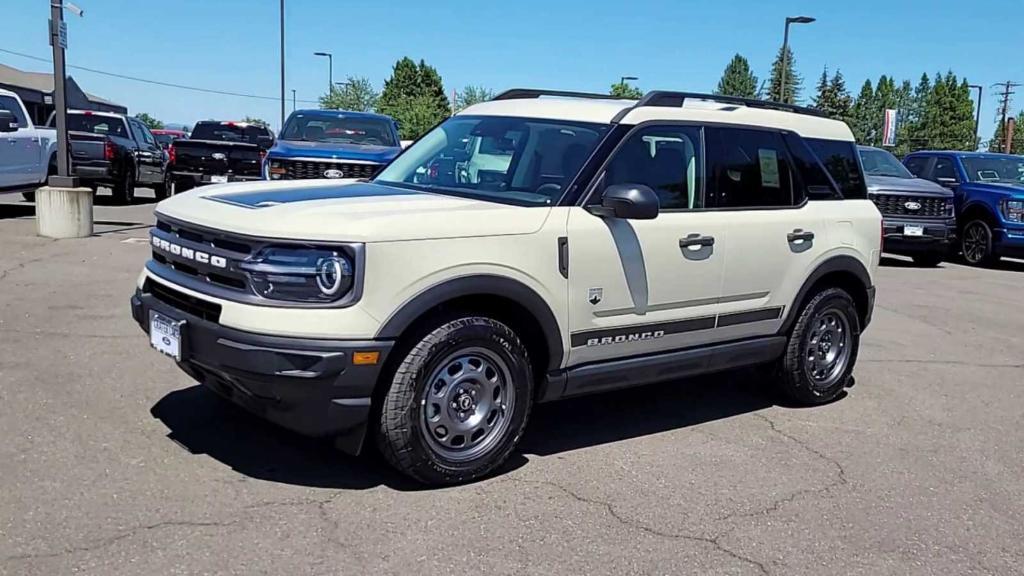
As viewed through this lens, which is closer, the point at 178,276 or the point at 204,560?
the point at 204,560

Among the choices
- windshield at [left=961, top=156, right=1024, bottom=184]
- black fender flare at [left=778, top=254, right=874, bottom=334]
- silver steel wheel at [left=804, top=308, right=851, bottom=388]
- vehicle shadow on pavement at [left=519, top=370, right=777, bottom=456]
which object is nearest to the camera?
vehicle shadow on pavement at [left=519, top=370, right=777, bottom=456]

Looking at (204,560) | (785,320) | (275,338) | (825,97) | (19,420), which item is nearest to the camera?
(204,560)

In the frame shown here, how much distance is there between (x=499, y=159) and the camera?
17.2ft

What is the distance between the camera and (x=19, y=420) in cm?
492

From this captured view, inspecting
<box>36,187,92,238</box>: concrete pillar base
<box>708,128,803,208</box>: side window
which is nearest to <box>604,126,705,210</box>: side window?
<box>708,128,803,208</box>: side window

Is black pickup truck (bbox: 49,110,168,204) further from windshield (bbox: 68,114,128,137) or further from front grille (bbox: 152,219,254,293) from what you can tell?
front grille (bbox: 152,219,254,293)

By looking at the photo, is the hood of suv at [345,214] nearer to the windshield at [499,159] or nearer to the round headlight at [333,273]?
the round headlight at [333,273]

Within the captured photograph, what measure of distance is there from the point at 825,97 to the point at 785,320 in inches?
3553

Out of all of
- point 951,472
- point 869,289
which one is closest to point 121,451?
point 951,472

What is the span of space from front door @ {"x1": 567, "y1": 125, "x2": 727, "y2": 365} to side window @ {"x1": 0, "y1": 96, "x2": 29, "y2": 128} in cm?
1271

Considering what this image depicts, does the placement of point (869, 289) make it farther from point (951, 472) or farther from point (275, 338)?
point (275, 338)

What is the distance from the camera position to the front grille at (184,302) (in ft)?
13.3

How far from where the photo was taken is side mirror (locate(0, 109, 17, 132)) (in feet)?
44.7

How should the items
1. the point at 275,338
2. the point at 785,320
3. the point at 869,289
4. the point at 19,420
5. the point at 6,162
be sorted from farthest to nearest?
the point at 6,162 → the point at 869,289 → the point at 785,320 → the point at 19,420 → the point at 275,338
